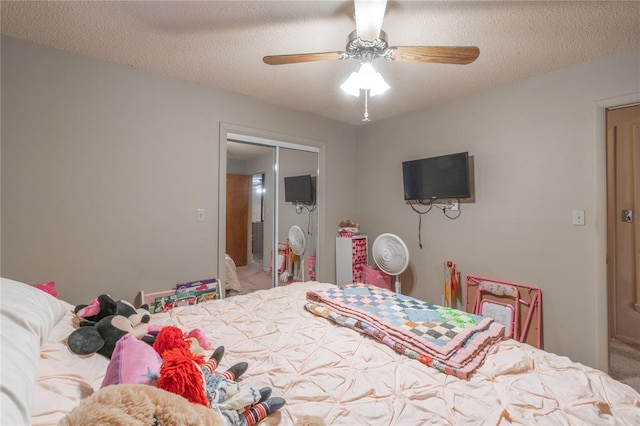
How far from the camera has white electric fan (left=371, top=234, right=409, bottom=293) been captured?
2.97 meters

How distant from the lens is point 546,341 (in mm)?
2426

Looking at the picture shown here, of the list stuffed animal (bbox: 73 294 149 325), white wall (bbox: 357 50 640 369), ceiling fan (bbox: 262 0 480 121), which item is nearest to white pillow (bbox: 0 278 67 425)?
stuffed animal (bbox: 73 294 149 325)

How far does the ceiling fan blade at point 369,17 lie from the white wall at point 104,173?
1775 mm

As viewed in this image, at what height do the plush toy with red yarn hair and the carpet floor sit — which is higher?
the plush toy with red yarn hair

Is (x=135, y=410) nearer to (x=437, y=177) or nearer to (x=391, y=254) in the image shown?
(x=391, y=254)

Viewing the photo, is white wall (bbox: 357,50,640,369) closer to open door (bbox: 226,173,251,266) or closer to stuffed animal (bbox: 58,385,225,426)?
open door (bbox: 226,173,251,266)

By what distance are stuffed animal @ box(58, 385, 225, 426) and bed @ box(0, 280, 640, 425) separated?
0.49 ft

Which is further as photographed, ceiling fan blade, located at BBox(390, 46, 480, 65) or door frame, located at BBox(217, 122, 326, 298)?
door frame, located at BBox(217, 122, 326, 298)

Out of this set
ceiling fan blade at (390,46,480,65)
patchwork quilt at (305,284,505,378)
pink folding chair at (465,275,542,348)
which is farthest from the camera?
pink folding chair at (465,275,542,348)

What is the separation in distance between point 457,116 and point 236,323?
2.82m

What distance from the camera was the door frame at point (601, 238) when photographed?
215cm

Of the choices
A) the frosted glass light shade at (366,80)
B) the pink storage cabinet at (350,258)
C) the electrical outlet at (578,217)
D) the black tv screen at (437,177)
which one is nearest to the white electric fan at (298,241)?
the pink storage cabinet at (350,258)

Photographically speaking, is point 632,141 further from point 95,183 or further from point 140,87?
point 95,183

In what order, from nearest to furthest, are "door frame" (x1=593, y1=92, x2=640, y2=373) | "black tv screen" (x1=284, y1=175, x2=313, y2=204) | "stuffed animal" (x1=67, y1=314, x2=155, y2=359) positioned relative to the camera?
1. "stuffed animal" (x1=67, y1=314, x2=155, y2=359)
2. "door frame" (x1=593, y1=92, x2=640, y2=373)
3. "black tv screen" (x1=284, y1=175, x2=313, y2=204)
